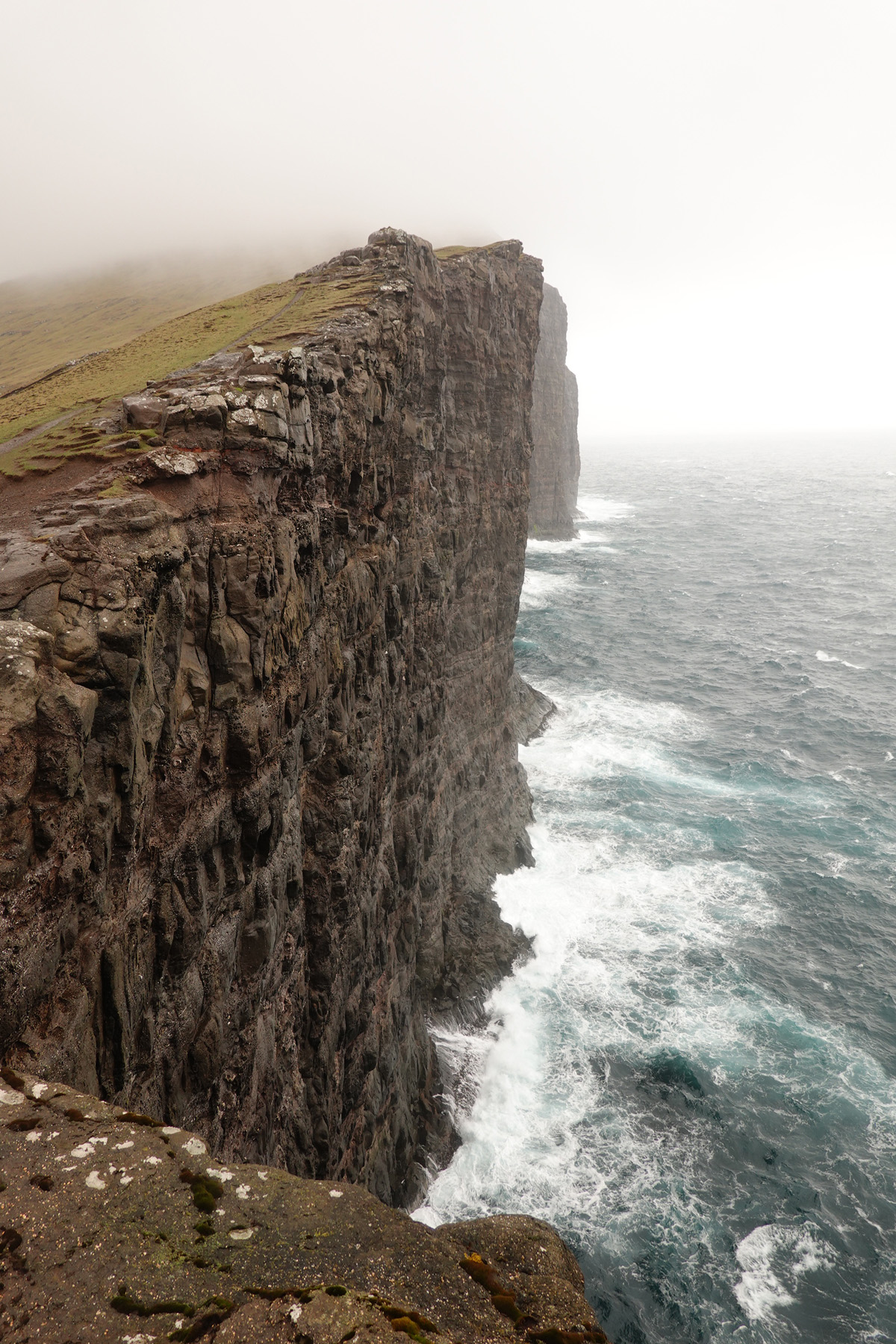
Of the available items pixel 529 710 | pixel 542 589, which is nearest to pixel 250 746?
pixel 529 710

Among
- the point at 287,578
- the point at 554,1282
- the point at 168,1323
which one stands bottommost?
the point at 554,1282

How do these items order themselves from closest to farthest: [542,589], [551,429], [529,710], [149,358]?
[149,358], [529,710], [542,589], [551,429]

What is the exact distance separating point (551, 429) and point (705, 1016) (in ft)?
386

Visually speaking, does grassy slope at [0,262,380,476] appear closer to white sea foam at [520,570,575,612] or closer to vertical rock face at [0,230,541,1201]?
vertical rock face at [0,230,541,1201]

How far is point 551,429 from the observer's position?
462 ft

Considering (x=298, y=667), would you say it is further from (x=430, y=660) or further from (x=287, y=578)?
(x=430, y=660)

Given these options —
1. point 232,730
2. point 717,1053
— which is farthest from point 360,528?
point 717,1053

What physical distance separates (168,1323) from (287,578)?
16.2 meters

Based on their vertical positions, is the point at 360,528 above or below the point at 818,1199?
above

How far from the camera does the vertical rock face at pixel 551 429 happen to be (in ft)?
448

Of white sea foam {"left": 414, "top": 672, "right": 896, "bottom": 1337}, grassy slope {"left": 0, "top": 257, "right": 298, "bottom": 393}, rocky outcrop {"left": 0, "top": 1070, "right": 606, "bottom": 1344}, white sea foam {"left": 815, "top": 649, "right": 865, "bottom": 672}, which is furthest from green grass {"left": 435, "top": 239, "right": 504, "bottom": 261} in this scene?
white sea foam {"left": 815, "top": 649, "right": 865, "bottom": 672}

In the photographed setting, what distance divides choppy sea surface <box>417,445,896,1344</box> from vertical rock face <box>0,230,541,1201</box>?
7933 mm

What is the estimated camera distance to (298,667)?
22.4m

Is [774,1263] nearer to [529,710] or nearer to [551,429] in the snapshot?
[529,710]
